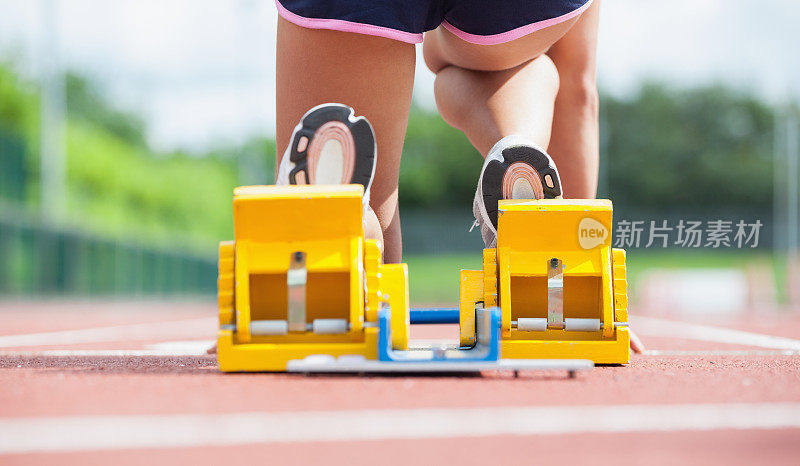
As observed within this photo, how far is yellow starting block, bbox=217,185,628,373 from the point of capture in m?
2.14

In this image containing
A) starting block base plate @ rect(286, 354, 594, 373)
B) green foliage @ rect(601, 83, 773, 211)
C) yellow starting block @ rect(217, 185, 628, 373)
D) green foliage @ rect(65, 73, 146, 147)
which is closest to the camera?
starting block base plate @ rect(286, 354, 594, 373)

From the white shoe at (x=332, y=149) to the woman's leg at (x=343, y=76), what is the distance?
0.30 m

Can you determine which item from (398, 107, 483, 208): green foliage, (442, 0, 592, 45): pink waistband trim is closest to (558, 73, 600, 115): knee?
(442, 0, 592, 45): pink waistband trim

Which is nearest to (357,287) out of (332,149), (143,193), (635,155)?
(332,149)

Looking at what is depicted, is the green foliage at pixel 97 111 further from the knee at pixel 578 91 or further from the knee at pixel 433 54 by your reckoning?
Result: the knee at pixel 578 91

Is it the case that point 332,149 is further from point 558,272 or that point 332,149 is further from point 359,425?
point 359,425

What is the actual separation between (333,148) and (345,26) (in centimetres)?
42

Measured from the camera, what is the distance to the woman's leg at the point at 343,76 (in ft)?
8.30

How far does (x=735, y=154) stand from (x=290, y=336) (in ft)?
186

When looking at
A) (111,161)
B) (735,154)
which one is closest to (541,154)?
(111,161)

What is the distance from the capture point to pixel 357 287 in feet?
7.00

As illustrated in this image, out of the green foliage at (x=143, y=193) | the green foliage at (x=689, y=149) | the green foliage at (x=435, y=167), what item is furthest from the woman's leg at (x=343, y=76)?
the green foliage at (x=689, y=149)

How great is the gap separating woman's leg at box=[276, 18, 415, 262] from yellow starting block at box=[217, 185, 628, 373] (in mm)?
433

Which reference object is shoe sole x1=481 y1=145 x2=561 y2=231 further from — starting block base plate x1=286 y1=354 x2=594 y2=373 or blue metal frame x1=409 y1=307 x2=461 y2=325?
starting block base plate x1=286 y1=354 x2=594 y2=373
